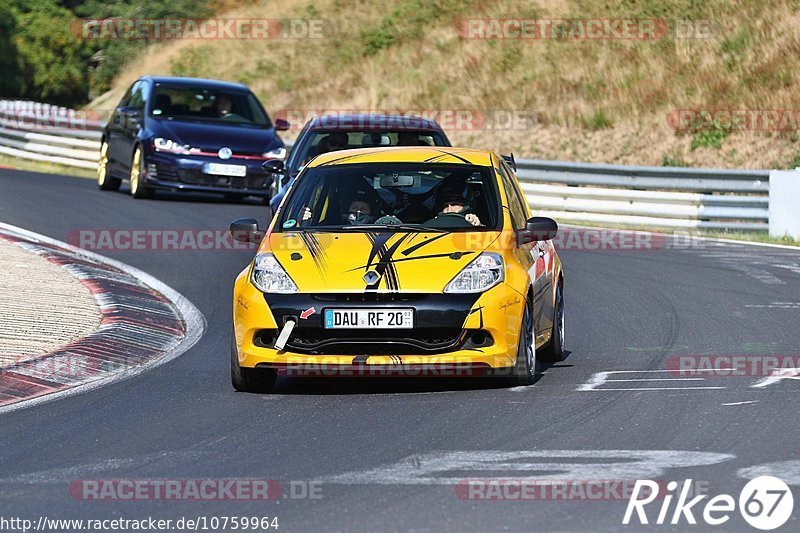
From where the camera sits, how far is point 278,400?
954 centimetres

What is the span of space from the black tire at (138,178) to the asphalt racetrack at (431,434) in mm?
9819

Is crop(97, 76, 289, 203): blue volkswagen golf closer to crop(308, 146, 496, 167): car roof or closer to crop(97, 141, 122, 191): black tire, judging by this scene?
crop(97, 141, 122, 191): black tire

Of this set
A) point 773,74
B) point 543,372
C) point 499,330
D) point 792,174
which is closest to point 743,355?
point 543,372

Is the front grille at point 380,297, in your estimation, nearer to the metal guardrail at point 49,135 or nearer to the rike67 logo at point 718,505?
the rike67 logo at point 718,505

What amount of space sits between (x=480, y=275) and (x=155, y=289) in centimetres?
599

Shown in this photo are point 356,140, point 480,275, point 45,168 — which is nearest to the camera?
point 480,275

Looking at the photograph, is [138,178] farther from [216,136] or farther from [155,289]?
[155,289]

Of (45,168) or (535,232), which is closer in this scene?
(535,232)

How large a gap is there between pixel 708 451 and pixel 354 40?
123 feet

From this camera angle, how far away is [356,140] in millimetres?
16844

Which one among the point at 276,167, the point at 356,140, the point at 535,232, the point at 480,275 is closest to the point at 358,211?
the point at 535,232

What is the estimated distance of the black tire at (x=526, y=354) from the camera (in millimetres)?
9688

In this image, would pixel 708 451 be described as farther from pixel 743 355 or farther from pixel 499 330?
pixel 743 355

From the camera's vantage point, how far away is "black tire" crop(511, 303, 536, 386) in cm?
969
